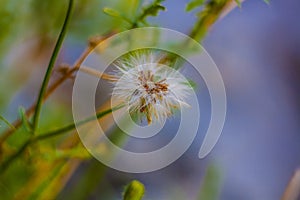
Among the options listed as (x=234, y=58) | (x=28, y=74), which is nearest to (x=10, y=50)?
(x=28, y=74)

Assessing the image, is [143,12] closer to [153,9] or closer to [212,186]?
[153,9]

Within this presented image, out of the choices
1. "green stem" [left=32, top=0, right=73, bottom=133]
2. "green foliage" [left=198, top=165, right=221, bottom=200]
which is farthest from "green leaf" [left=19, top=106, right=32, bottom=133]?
"green foliage" [left=198, top=165, right=221, bottom=200]

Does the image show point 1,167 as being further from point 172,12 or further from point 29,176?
point 172,12

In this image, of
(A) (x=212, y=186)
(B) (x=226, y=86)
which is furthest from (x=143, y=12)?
(B) (x=226, y=86)

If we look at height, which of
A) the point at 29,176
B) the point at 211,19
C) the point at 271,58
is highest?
the point at 271,58

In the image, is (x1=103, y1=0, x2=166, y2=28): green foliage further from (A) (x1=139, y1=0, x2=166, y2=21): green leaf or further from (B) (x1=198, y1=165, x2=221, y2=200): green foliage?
(B) (x1=198, y1=165, x2=221, y2=200): green foliage

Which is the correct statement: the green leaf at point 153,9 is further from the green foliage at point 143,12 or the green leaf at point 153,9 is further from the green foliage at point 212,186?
the green foliage at point 212,186
